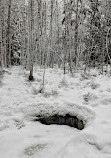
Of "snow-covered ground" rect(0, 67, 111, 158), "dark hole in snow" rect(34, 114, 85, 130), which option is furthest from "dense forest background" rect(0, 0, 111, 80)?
"dark hole in snow" rect(34, 114, 85, 130)

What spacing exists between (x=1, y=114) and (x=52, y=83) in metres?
4.61

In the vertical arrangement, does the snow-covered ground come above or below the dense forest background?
below

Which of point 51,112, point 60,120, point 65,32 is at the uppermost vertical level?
point 65,32

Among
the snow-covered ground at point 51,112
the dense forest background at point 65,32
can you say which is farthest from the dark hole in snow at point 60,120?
the dense forest background at point 65,32

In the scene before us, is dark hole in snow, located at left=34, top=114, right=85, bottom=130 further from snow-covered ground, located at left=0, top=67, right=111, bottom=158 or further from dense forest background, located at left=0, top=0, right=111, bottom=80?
dense forest background, located at left=0, top=0, right=111, bottom=80

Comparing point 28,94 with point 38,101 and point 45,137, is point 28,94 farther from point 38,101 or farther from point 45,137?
point 45,137

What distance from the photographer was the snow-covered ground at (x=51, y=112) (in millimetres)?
4648

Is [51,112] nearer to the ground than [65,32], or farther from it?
nearer to the ground

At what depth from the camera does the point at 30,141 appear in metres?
5.79

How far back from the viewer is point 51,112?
7695 millimetres

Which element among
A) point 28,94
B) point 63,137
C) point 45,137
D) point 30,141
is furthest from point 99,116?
point 28,94

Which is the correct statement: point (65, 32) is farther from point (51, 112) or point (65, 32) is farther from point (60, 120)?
point (60, 120)

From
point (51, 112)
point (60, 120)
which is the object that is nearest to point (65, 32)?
point (51, 112)

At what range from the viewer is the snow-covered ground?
4.65 meters
